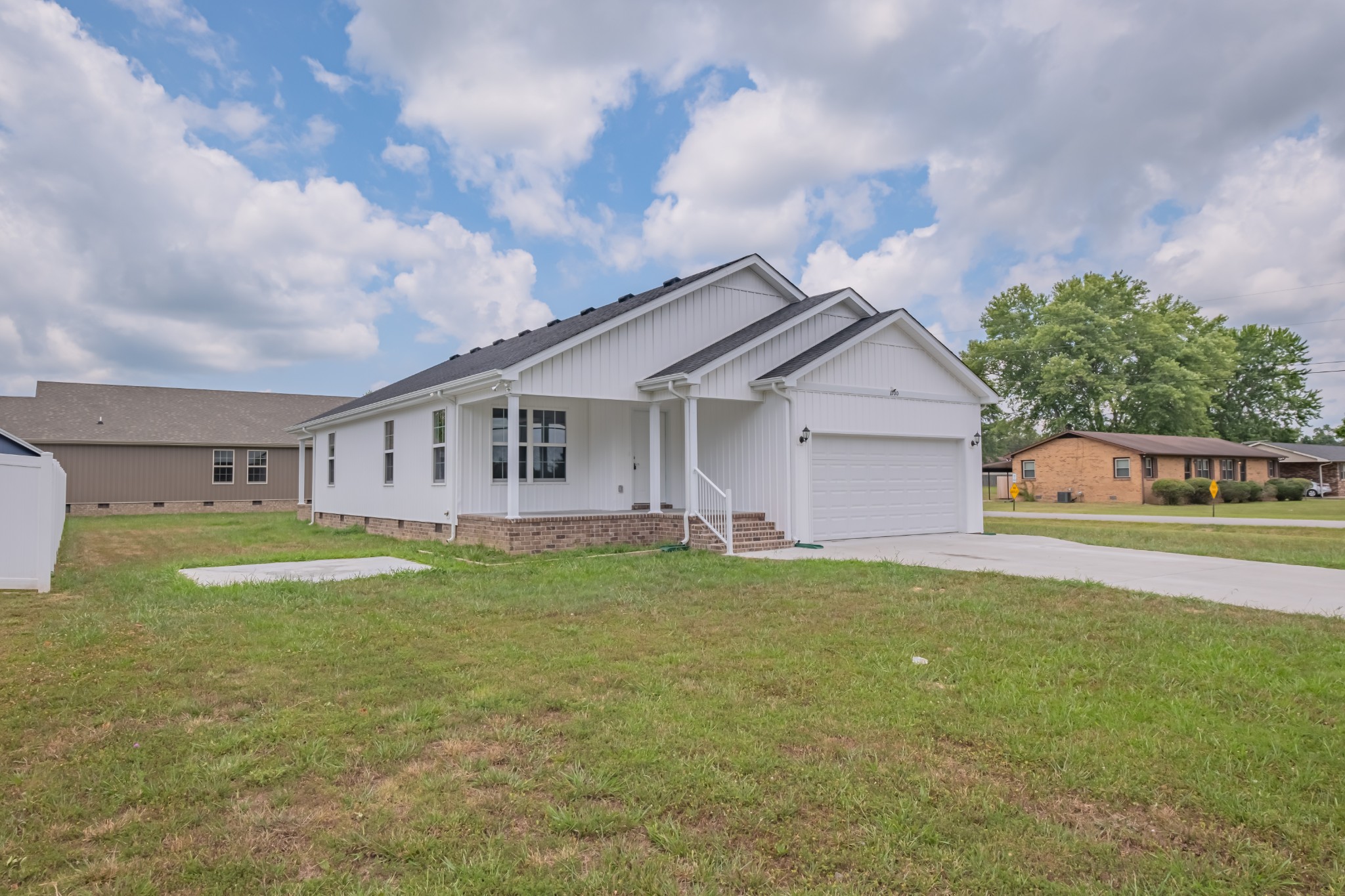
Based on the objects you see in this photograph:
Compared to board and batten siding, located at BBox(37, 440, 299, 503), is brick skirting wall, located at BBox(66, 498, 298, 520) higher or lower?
lower

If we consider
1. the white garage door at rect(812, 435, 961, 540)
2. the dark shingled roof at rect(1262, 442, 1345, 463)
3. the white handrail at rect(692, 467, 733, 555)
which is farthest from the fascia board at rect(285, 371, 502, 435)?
the dark shingled roof at rect(1262, 442, 1345, 463)

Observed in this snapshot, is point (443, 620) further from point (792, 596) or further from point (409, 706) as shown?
point (792, 596)

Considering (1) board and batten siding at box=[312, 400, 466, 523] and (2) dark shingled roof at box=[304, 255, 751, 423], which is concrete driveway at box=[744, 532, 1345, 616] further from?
(1) board and batten siding at box=[312, 400, 466, 523]

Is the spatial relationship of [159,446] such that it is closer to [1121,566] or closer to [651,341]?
[651,341]

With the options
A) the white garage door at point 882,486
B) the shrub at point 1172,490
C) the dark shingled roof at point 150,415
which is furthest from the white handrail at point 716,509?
the shrub at point 1172,490

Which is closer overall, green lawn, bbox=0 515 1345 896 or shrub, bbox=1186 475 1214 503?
green lawn, bbox=0 515 1345 896

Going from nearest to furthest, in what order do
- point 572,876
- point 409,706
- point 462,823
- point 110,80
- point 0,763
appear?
point 572,876, point 462,823, point 0,763, point 409,706, point 110,80

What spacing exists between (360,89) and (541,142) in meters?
3.46

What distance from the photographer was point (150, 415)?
29.1 metres

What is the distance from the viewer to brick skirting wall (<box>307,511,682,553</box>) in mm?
12578

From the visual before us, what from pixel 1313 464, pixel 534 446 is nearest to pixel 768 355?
pixel 534 446

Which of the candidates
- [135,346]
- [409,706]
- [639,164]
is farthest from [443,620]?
[135,346]

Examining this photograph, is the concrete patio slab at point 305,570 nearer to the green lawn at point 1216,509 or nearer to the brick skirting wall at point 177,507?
the brick skirting wall at point 177,507

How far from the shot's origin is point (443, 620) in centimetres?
704
